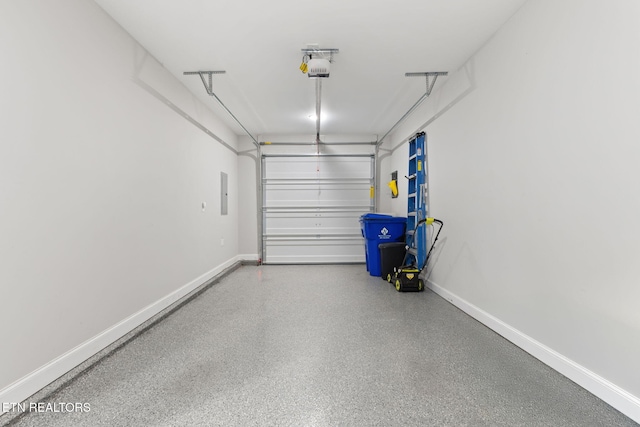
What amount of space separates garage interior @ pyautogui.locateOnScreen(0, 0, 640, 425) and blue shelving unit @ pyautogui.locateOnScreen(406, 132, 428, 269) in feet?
0.74

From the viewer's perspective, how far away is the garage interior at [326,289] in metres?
1.48

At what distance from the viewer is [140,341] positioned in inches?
90.0

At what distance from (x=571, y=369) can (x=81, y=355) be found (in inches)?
126

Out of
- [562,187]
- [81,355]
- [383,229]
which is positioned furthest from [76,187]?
[383,229]

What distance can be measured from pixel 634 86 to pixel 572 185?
0.56 metres

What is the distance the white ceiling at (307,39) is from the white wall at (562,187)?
1.43ft

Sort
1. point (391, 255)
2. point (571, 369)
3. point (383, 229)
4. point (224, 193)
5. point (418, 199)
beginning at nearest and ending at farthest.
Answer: point (571, 369) → point (418, 199) → point (391, 255) → point (383, 229) → point (224, 193)

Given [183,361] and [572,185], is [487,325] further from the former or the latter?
[183,361]

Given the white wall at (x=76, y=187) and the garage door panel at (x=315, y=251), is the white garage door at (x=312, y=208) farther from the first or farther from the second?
the white wall at (x=76, y=187)

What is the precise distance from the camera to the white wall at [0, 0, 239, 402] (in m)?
1.51

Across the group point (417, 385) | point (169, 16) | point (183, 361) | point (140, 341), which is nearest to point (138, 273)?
point (140, 341)

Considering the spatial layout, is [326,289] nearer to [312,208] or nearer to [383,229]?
[383,229]

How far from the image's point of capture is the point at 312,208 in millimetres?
5820

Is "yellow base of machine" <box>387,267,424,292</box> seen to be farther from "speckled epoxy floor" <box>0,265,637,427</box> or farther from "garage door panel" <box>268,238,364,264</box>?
"garage door panel" <box>268,238,364,264</box>
